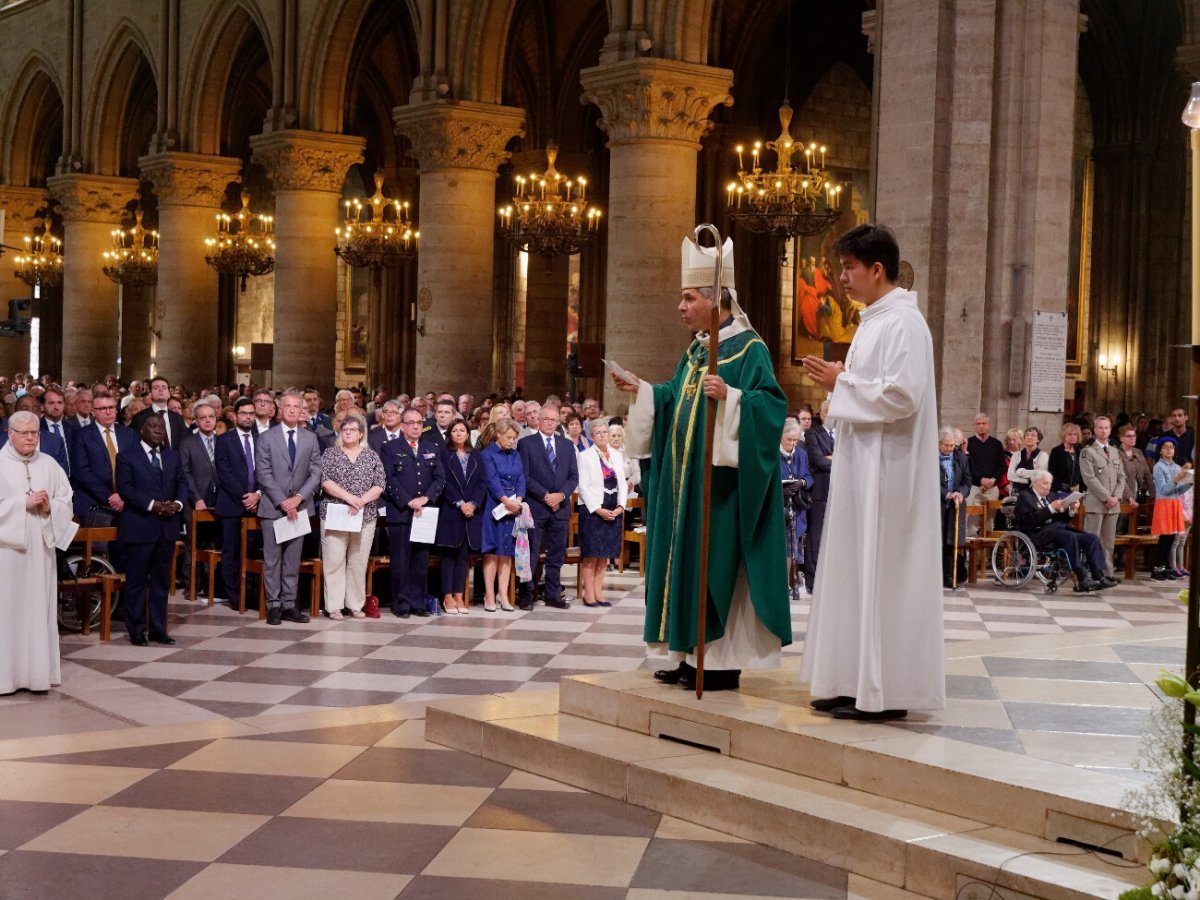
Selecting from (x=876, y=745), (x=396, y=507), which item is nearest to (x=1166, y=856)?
(x=876, y=745)

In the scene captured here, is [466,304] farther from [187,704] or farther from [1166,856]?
[1166,856]

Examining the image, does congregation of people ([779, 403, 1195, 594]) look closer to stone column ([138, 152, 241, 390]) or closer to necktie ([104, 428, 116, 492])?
necktie ([104, 428, 116, 492])

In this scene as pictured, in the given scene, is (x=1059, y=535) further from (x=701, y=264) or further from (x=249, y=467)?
(x=701, y=264)

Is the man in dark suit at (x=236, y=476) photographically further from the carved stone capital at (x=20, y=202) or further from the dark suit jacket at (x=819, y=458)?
the carved stone capital at (x=20, y=202)

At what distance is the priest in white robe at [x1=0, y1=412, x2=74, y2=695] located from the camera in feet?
26.9

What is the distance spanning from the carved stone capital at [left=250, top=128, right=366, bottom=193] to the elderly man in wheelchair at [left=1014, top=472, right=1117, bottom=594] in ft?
44.0

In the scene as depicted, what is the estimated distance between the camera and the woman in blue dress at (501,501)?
11961 mm

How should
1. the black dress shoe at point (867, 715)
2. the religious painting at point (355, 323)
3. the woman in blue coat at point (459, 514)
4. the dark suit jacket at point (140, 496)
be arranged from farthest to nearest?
the religious painting at point (355, 323) < the woman in blue coat at point (459, 514) < the dark suit jacket at point (140, 496) < the black dress shoe at point (867, 715)

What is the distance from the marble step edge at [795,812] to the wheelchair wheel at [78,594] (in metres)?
4.21

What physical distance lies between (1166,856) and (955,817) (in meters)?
1.54

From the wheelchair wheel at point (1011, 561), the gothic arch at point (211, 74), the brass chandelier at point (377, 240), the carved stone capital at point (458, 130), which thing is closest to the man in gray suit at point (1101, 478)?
the wheelchair wheel at point (1011, 561)

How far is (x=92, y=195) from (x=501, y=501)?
2205cm

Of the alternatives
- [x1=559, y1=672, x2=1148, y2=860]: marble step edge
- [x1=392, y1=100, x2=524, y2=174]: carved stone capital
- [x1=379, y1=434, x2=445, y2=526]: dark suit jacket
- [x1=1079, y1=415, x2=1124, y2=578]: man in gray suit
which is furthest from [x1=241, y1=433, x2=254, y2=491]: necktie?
[x1=392, y1=100, x2=524, y2=174]: carved stone capital

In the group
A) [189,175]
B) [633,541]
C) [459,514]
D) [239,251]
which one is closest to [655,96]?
[633,541]
